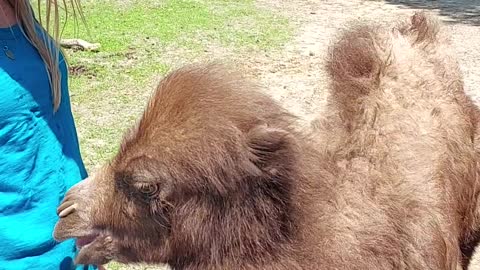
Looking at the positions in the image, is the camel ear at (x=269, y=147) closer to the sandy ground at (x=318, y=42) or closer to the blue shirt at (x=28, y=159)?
the blue shirt at (x=28, y=159)

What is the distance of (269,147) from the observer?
7.42 ft

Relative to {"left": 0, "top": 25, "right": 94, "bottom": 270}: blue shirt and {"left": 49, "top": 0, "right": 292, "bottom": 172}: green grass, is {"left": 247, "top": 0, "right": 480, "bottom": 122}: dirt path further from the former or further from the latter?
{"left": 0, "top": 25, "right": 94, "bottom": 270}: blue shirt

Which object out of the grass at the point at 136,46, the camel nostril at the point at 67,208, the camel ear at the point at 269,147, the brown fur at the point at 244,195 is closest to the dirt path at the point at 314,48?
the grass at the point at 136,46

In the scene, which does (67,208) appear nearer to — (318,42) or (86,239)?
(86,239)

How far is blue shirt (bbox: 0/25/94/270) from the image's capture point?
2.36 metres

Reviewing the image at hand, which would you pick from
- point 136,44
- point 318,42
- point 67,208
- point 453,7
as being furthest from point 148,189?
point 453,7

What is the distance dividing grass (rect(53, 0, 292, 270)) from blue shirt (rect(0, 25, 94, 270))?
2249 mm

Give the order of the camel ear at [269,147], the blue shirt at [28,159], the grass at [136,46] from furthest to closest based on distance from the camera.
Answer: the grass at [136,46] < the blue shirt at [28,159] < the camel ear at [269,147]

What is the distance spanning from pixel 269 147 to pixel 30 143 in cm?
87

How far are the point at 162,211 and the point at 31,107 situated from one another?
2.00 ft

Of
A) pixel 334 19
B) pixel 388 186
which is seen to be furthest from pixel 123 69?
pixel 388 186

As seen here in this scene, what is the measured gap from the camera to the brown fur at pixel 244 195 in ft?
7.47

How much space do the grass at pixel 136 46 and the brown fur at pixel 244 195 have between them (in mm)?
2414

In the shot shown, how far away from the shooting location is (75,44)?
9844 millimetres
